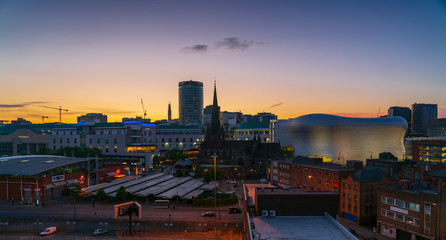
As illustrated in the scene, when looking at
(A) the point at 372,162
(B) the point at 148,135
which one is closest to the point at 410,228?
(A) the point at 372,162

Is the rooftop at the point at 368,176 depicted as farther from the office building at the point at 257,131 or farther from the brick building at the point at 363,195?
the office building at the point at 257,131

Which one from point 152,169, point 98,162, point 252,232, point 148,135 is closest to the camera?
point 252,232

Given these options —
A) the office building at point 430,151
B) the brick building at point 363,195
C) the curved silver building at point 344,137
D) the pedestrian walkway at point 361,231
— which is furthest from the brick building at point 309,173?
the office building at point 430,151

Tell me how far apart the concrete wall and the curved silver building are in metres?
102

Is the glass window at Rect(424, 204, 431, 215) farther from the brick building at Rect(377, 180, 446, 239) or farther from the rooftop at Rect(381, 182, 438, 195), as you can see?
the rooftop at Rect(381, 182, 438, 195)

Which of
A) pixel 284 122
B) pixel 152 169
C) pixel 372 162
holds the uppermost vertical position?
pixel 284 122

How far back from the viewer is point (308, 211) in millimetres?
39906

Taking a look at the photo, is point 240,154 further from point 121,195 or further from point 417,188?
point 417,188

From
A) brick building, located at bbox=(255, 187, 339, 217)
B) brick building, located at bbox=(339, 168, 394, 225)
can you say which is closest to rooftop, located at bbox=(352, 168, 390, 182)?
brick building, located at bbox=(339, 168, 394, 225)

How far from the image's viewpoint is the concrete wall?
48.3 metres

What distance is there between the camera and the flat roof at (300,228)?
107 feet

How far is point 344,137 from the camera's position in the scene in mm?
139875

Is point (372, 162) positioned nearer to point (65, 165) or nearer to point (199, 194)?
point (199, 194)

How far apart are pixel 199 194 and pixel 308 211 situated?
104 ft
